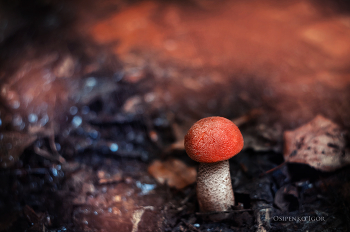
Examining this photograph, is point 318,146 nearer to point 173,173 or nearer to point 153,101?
point 173,173

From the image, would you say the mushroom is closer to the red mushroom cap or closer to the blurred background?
the red mushroom cap

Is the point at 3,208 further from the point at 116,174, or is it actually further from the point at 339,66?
the point at 339,66

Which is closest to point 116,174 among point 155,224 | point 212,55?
point 155,224

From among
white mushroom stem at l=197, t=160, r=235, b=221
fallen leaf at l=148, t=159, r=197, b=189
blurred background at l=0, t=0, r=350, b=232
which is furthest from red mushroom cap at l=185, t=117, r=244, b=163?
fallen leaf at l=148, t=159, r=197, b=189

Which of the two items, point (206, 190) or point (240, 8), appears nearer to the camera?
point (206, 190)

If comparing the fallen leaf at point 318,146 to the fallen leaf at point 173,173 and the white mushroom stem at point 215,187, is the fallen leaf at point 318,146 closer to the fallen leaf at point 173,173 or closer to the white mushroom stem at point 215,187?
the white mushroom stem at point 215,187

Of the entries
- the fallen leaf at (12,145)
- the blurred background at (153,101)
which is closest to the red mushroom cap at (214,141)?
the blurred background at (153,101)
